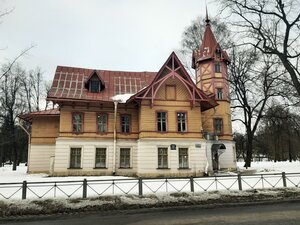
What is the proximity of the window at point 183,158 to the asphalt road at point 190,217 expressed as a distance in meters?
12.1

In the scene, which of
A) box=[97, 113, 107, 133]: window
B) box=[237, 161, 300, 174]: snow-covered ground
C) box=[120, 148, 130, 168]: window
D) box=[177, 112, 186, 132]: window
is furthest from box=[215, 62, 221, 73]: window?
box=[97, 113, 107, 133]: window

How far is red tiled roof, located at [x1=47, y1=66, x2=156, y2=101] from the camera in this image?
24.6 m

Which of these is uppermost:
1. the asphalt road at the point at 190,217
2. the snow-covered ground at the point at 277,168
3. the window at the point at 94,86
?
the window at the point at 94,86

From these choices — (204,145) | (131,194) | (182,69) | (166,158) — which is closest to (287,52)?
(182,69)

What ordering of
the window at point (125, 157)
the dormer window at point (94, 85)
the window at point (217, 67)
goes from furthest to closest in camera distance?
the window at point (217, 67) < the dormer window at point (94, 85) < the window at point (125, 157)

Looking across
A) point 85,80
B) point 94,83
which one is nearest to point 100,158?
point 94,83

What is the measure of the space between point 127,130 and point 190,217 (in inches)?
651

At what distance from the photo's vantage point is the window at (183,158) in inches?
931

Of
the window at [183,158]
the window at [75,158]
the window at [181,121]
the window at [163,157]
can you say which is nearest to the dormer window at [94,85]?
the window at [75,158]

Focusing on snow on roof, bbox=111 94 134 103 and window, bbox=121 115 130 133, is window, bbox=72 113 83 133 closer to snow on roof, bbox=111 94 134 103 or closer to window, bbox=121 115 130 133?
snow on roof, bbox=111 94 134 103

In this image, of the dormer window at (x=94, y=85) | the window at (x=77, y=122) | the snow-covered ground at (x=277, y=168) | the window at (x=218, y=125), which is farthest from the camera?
the window at (x=218, y=125)

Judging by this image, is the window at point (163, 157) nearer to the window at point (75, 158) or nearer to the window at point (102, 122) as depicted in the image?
the window at point (102, 122)

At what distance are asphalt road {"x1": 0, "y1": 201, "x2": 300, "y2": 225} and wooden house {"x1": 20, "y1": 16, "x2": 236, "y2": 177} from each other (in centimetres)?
1210

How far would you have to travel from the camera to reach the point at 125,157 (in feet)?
82.2
